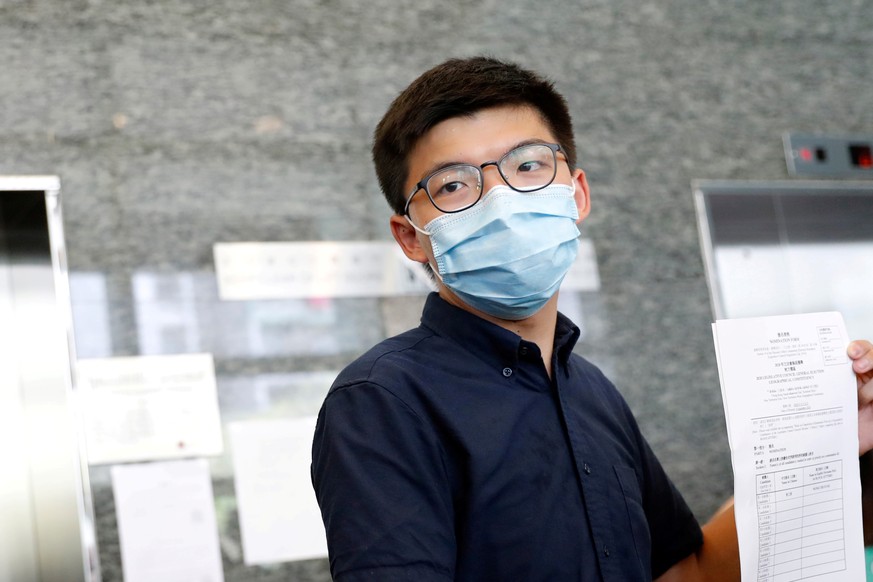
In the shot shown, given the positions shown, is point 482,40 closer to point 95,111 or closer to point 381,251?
point 381,251

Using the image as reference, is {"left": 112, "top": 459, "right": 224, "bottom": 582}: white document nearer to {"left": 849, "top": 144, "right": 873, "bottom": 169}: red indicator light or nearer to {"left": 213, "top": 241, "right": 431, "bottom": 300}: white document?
{"left": 213, "top": 241, "right": 431, "bottom": 300}: white document

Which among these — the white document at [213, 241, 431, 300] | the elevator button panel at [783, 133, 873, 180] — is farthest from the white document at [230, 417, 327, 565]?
the elevator button panel at [783, 133, 873, 180]

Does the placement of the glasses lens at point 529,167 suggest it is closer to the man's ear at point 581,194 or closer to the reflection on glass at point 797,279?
the man's ear at point 581,194

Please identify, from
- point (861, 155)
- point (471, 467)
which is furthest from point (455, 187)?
point (861, 155)

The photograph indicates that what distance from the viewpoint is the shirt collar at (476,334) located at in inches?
49.6

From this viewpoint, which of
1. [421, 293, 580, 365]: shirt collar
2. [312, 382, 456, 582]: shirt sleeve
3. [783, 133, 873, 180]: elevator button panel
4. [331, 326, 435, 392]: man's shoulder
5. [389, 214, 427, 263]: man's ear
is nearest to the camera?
[312, 382, 456, 582]: shirt sleeve

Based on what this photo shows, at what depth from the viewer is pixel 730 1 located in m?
3.29

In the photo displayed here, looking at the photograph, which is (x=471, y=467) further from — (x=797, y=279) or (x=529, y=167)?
(x=797, y=279)

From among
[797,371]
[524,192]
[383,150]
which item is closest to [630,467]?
[797,371]

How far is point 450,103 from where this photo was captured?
1.29m

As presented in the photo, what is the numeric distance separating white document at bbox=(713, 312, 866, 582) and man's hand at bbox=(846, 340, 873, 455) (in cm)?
1

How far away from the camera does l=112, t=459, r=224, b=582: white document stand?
7.70ft

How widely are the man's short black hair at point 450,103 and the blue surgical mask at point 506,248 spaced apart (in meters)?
0.11

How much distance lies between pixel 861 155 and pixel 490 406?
2.55m
